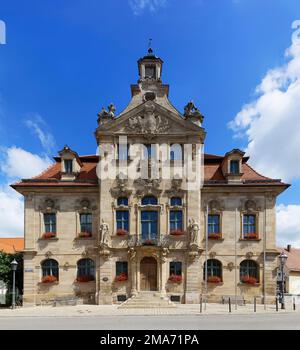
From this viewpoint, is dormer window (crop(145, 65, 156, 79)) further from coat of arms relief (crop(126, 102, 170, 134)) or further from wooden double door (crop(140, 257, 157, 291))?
wooden double door (crop(140, 257, 157, 291))

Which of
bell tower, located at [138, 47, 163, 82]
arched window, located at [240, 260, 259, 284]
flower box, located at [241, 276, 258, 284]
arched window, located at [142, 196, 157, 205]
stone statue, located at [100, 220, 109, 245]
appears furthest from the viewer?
bell tower, located at [138, 47, 163, 82]

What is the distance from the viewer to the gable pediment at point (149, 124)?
36531 millimetres

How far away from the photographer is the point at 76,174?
37.4 metres

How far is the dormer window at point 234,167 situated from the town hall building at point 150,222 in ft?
0.29

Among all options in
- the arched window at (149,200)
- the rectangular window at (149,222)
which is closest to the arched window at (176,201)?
the arched window at (149,200)

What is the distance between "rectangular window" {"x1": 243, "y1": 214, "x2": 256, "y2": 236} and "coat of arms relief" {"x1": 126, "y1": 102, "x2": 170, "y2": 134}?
9647 mm

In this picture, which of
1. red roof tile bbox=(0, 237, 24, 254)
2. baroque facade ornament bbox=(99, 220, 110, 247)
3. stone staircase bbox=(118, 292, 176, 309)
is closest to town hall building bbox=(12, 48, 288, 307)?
baroque facade ornament bbox=(99, 220, 110, 247)

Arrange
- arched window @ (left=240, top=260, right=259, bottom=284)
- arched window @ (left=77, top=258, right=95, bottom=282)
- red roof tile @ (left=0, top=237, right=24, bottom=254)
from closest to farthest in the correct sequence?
arched window @ (left=240, top=260, right=259, bottom=284)
arched window @ (left=77, top=258, right=95, bottom=282)
red roof tile @ (left=0, top=237, right=24, bottom=254)

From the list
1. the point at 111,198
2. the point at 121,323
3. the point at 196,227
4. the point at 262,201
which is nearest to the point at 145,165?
the point at 111,198

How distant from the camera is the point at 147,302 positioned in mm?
33156

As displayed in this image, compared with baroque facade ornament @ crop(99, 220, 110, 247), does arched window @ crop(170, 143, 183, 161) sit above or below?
above

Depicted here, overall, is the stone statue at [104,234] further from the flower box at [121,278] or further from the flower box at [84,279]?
the flower box at [84,279]

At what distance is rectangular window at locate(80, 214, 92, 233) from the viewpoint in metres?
36.6

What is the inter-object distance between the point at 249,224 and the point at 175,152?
8.32m
